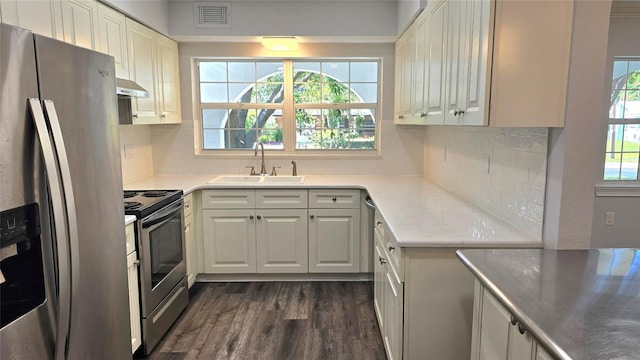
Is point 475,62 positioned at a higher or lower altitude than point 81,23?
lower

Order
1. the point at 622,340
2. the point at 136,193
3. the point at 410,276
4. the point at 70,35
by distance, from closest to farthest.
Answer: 1. the point at 622,340
2. the point at 410,276
3. the point at 70,35
4. the point at 136,193

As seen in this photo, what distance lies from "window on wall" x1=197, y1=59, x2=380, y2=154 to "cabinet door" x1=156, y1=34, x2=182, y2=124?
0.28 metres

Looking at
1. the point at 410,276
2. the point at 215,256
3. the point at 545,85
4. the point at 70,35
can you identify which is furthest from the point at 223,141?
the point at 545,85

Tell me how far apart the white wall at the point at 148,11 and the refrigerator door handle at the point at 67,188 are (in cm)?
175

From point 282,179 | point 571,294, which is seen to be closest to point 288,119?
point 282,179

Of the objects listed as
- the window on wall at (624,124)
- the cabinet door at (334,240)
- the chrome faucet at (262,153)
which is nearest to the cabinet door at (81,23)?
the chrome faucet at (262,153)

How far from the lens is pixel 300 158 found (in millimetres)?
4121

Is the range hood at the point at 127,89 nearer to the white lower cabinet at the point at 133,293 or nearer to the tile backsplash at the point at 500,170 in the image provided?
the white lower cabinet at the point at 133,293

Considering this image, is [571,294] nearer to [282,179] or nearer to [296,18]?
[282,179]

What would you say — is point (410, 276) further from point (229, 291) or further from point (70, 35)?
point (70, 35)

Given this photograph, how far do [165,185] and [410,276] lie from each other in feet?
7.77

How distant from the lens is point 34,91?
1.21 m

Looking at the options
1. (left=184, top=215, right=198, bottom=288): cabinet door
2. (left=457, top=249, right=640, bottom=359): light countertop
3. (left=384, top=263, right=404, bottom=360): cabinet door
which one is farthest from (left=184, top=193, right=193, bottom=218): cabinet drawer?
(left=457, top=249, right=640, bottom=359): light countertop

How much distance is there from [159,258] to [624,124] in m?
4.12
